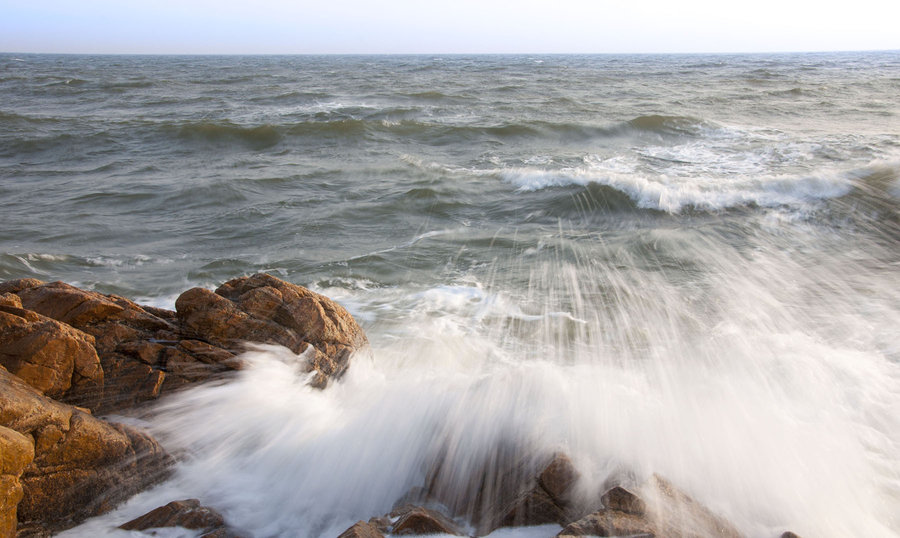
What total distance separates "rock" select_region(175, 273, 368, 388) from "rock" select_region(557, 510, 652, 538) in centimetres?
177

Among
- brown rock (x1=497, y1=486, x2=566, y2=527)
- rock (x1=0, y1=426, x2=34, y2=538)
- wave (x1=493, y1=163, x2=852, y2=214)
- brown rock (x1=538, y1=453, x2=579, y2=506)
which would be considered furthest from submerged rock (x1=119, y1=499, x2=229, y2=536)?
wave (x1=493, y1=163, x2=852, y2=214)

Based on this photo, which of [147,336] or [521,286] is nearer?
[147,336]

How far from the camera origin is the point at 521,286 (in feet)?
18.3

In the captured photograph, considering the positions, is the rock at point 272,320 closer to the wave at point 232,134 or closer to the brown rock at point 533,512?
the brown rock at point 533,512

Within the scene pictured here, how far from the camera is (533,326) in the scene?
4695mm

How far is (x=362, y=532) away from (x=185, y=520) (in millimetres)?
794

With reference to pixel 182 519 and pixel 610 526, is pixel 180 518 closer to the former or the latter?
pixel 182 519

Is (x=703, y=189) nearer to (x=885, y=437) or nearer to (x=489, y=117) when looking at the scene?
(x=885, y=437)

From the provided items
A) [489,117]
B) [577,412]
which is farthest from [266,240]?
[489,117]

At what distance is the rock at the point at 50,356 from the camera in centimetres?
254

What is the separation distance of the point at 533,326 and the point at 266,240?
3.80m

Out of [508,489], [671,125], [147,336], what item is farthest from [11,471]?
[671,125]

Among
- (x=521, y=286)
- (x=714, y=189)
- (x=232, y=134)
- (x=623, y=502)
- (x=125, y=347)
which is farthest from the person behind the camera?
(x=232, y=134)

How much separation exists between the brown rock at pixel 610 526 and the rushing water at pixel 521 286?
10.3 inches
